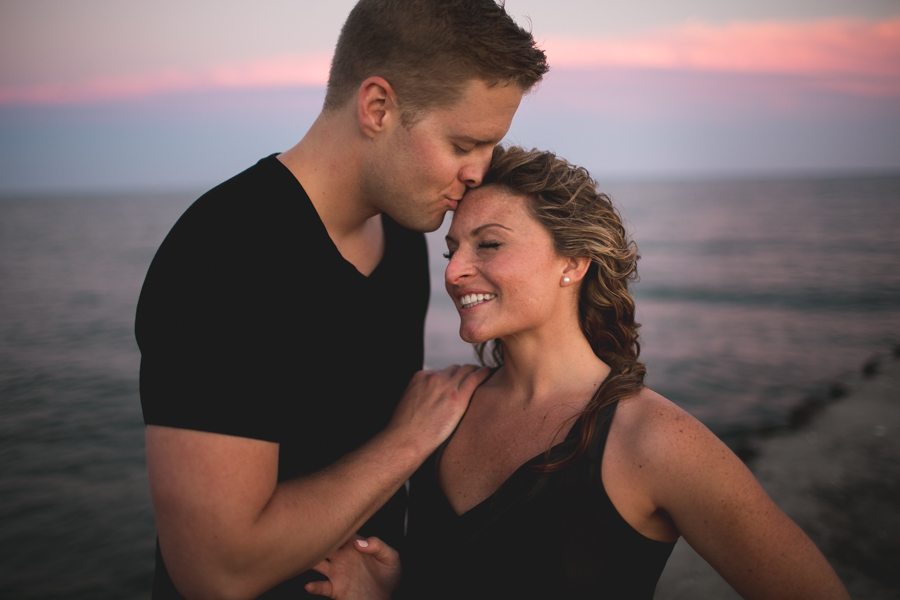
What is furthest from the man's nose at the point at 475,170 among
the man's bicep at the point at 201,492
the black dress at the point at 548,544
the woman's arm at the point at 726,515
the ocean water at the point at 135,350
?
the man's bicep at the point at 201,492

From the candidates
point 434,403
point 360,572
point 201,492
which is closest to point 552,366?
point 434,403

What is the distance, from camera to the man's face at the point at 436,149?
85.5 inches

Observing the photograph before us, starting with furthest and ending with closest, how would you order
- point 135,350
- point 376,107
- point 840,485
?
point 135,350
point 840,485
point 376,107

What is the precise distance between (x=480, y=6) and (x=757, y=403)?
331 inches

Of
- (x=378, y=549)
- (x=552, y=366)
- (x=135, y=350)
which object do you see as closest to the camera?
(x=378, y=549)

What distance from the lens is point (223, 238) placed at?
187cm

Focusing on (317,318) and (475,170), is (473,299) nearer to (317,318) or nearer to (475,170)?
(475,170)

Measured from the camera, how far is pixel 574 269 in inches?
98.5

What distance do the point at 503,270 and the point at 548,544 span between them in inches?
41.6

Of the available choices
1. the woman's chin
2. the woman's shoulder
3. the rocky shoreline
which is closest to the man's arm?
the woman's chin

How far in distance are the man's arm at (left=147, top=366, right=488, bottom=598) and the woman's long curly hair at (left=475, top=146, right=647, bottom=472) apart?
1.08 m

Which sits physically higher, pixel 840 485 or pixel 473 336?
pixel 473 336

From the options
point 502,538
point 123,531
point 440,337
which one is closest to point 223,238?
point 502,538

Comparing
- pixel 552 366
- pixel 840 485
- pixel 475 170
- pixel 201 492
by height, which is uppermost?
pixel 475 170
